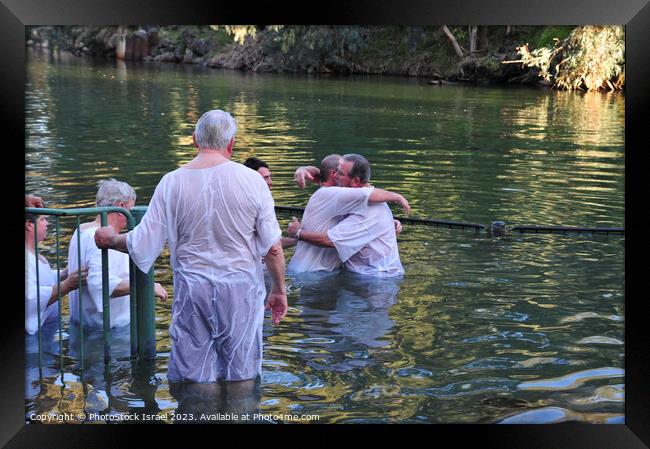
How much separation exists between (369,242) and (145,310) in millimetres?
3700

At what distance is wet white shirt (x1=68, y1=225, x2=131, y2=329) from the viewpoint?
22.9 ft

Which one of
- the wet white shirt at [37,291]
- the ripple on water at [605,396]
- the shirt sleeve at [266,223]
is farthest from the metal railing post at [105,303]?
the ripple on water at [605,396]

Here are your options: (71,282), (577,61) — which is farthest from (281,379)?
(577,61)

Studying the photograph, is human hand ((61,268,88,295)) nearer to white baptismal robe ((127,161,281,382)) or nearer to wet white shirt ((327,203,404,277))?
white baptismal robe ((127,161,281,382))

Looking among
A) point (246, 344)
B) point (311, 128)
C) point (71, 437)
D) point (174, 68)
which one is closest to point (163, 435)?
point (71, 437)

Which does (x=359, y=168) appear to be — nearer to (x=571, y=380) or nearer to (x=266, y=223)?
(x=571, y=380)

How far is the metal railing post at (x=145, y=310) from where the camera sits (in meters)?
6.79

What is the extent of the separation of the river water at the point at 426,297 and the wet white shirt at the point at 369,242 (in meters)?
0.21

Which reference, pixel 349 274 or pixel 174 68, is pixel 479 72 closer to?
pixel 174 68

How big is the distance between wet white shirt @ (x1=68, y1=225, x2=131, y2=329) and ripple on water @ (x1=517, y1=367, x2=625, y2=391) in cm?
296

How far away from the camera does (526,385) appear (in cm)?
690

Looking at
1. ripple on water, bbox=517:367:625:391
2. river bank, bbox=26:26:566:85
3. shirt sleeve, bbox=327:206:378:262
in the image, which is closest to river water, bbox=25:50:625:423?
ripple on water, bbox=517:367:625:391

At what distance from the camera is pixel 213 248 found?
612 centimetres
